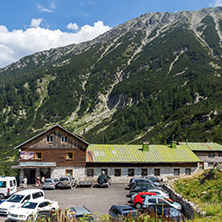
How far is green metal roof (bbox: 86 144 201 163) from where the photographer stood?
42.3 metres

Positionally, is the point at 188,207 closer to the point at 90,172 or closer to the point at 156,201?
the point at 156,201

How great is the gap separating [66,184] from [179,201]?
55.3 ft

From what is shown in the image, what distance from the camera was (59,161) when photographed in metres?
40.8

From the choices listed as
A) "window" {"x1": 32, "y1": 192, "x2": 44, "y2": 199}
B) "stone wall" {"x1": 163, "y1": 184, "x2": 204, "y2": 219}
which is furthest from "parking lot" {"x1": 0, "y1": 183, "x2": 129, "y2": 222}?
"stone wall" {"x1": 163, "y1": 184, "x2": 204, "y2": 219}

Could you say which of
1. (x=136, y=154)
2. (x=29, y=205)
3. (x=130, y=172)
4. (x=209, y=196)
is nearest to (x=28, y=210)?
(x=29, y=205)

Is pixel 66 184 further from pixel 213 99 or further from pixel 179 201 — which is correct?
pixel 213 99

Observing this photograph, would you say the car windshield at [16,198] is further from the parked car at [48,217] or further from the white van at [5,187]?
the white van at [5,187]

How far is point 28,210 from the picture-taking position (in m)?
17.4

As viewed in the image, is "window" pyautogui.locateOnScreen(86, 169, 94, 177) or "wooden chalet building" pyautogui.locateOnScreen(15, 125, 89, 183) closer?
"wooden chalet building" pyautogui.locateOnScreen(15, 125, 89, 183)

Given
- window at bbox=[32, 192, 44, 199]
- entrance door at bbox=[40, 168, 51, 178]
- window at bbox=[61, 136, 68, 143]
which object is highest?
window at bbox=[61, 136, 68, 143]

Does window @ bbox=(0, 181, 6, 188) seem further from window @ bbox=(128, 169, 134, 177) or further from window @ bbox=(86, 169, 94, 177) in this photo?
window @ bbox=(128, 169, 134, 177)

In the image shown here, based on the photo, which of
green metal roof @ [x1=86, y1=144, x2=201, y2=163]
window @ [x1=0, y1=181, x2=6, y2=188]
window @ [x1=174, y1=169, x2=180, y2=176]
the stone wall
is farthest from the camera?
window @ [x1=174, y1=169, x2=180, y2=176]

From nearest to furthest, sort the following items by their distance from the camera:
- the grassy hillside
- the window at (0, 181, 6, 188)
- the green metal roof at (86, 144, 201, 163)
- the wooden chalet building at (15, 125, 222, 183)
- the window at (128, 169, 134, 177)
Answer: the grassy hillside < the window at (0, 181, 6, 188) < the wooden chalet building at (15, 125, 222, 183) < the window at (128, 169, 134, 177) < the green metal roof at (86, 144, 201, 163)

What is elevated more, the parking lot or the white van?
the white van
